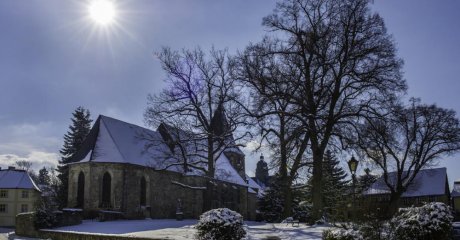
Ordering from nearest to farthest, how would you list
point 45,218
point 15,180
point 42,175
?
point 45,218 → point 15,180 → point 42,175

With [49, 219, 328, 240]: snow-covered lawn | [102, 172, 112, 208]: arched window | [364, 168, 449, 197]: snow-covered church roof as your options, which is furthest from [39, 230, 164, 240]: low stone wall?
[364, 168, 449, 197]: snow-covered church roof

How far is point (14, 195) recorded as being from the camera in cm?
5650

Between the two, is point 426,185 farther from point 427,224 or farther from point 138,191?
point 427,224

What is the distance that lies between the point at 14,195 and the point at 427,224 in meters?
54.2

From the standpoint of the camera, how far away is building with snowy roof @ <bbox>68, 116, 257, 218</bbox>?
1468 inches

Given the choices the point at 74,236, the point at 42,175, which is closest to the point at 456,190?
the point at 74,236

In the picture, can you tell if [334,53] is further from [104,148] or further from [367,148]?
[104,148]

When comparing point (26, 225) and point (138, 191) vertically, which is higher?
point (138, 191)

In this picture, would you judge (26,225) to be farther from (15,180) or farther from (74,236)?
(15,180)

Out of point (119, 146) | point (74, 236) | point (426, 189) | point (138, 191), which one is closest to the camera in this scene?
point (74, 236)

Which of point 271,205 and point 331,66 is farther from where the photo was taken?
point 271,205

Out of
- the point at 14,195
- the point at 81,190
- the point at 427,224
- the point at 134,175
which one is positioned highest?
the point at 134,175

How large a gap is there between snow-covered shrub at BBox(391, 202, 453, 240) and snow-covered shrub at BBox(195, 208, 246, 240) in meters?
4.59

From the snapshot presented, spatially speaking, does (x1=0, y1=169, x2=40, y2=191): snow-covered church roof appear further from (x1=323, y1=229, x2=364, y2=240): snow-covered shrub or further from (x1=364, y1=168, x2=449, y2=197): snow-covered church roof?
(x1=323, y1=229, x2=364, y2=240): snow-covered shrub
